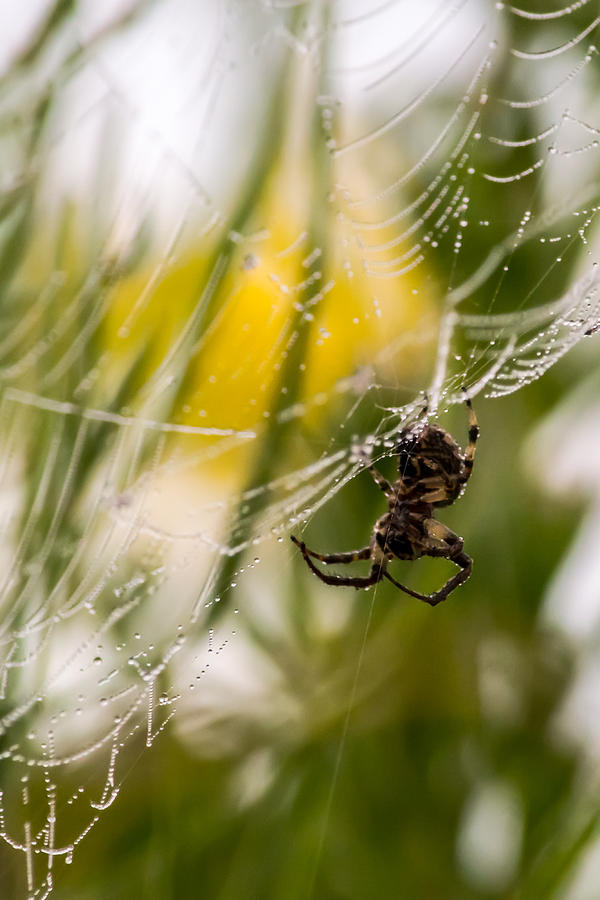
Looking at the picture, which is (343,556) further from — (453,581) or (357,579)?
(453,581)

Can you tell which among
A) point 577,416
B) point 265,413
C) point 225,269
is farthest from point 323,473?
point 577,416

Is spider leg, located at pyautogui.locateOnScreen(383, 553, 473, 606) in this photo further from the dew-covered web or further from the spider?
the dew-covered web

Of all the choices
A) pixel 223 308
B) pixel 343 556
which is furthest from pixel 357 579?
pixel 223 308

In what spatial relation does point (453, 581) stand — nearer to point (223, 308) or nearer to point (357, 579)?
point (357, 579)

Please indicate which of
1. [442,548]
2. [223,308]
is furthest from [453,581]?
[223,308]

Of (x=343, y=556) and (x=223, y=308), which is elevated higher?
(x=223, y=308)

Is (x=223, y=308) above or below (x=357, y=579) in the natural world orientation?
above

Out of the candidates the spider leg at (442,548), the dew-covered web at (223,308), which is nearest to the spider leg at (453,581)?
the spider leg at (442,548)
